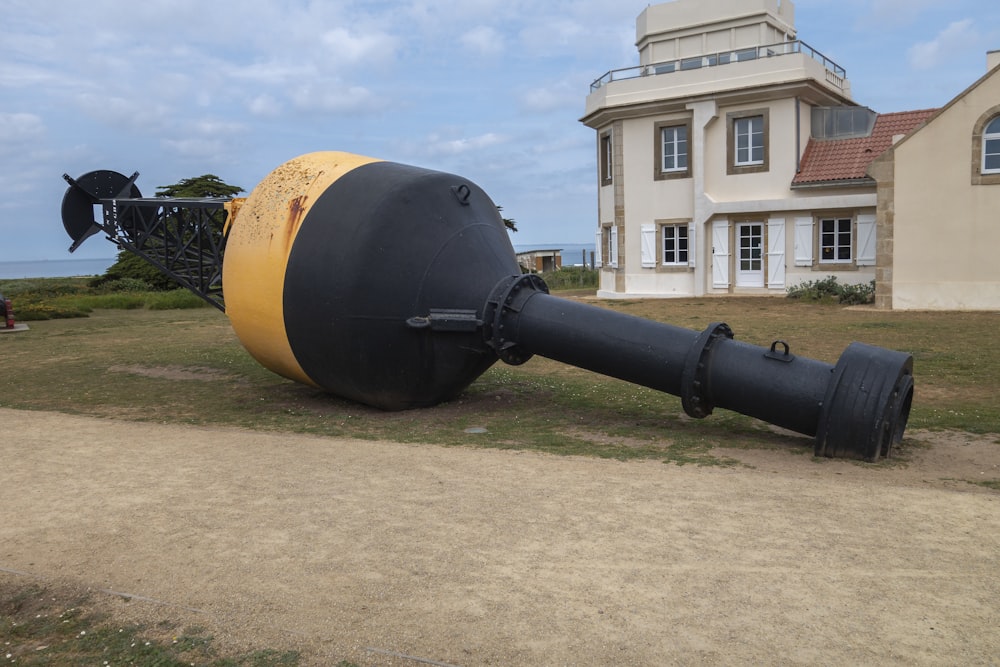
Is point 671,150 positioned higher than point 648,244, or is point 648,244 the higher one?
point 671,150

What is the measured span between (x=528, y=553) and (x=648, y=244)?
77.9 feet

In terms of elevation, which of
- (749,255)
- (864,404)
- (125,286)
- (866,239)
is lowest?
(864,404)

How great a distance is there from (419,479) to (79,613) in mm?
2838

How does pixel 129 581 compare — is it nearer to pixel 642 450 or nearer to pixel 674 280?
pixel 642 450

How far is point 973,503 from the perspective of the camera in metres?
5.89

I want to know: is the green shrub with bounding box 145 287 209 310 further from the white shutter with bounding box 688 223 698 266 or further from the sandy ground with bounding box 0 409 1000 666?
the sandy ground with bounding box 0 409 1000 666

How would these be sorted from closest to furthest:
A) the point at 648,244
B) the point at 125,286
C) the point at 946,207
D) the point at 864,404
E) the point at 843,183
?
the point at 864,404 → the point at 946,207 → the point at 843,183 → the point at 648,244 → the point at 125,286

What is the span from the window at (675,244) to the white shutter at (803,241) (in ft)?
11.6

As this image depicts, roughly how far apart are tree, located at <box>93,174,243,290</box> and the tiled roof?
A: 1049 inches

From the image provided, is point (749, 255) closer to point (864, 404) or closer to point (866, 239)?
point (866, 239)

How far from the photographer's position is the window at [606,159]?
28828 mm

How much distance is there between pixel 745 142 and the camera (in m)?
26.3

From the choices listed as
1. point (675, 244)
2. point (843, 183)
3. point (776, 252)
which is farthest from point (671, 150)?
point (843, 183)

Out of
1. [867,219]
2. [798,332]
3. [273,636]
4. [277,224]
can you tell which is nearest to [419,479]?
[273,636]
